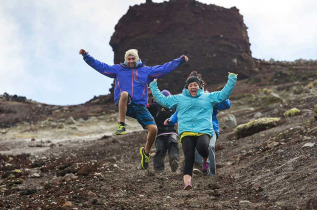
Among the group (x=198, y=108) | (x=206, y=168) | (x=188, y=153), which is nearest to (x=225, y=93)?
(x=198, y=108)

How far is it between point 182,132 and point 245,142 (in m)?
6.15

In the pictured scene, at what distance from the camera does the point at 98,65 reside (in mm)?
8438

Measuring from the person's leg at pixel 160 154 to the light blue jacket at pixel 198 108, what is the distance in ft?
10.4

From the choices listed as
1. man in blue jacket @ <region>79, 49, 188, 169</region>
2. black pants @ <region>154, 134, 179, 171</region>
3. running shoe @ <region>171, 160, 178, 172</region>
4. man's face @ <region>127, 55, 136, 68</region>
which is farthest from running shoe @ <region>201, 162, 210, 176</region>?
man's face @ <region>127, 55, 136, 68</region>

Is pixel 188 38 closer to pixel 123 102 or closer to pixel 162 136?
pixel 162 136

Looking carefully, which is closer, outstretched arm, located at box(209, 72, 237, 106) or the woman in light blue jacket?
the woman in light blue jacket

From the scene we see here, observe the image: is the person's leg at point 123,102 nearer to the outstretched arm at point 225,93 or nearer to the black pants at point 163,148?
the outstretched arm at point 225,93

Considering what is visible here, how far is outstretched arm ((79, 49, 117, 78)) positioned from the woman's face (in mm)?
2114

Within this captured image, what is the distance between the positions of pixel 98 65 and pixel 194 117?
274 centimetres

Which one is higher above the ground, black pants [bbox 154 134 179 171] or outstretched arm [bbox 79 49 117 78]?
outstretched arm [bbox 79 49 117 78]

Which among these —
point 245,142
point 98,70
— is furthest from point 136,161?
point 98,70

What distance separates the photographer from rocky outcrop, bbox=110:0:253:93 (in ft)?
146

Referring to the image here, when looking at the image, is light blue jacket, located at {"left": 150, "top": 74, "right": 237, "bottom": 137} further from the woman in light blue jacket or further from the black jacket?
the black jacket

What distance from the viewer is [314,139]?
28.1 ft
